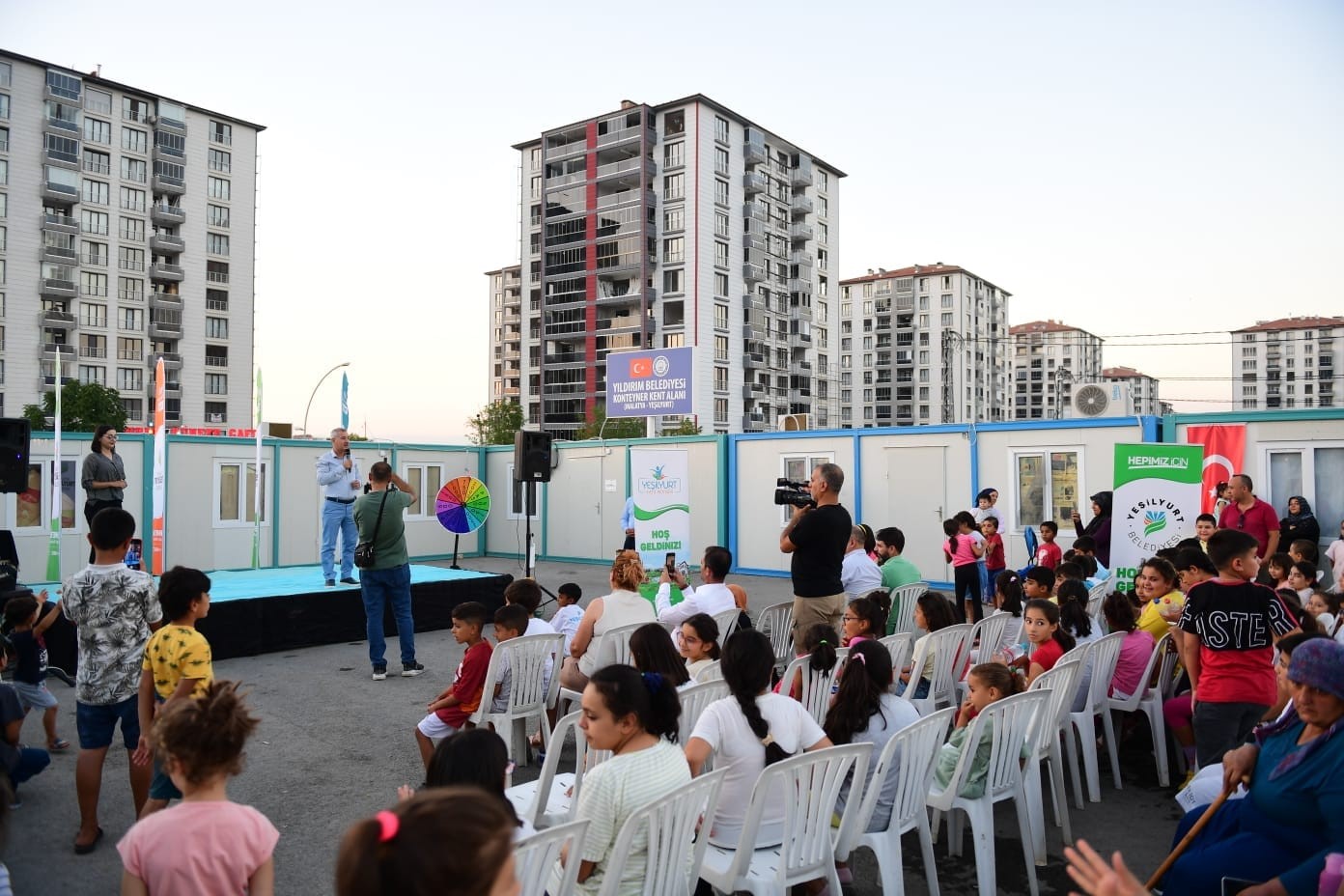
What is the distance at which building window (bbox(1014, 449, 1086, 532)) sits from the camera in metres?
12.9

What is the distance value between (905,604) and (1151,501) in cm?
250

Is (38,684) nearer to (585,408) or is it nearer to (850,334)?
(585,408)

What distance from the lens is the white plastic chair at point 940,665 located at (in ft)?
16.9

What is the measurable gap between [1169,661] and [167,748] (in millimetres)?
5450

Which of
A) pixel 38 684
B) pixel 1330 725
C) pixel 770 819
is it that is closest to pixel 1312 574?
pixel 1330 725

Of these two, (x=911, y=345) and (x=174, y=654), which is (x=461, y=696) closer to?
(x=174, y=654)

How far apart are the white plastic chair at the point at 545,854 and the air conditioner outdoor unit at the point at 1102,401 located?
1230 centimetres

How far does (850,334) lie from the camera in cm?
10112

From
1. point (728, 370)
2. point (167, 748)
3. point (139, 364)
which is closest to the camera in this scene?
point (167, 748)

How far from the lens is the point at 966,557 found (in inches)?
394

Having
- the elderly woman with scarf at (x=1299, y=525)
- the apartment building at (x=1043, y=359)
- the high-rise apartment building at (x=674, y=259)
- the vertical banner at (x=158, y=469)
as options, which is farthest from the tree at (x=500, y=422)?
the apartment building at (x=1043, y=359)

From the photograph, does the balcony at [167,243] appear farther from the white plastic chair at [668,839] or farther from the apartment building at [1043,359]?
the apartment building at [1043,359]

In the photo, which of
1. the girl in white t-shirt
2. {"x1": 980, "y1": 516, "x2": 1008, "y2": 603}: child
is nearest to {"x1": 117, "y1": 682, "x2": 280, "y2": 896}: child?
the girl in white t-shirt

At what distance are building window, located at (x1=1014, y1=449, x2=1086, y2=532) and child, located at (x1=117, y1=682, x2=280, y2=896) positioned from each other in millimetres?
12552
